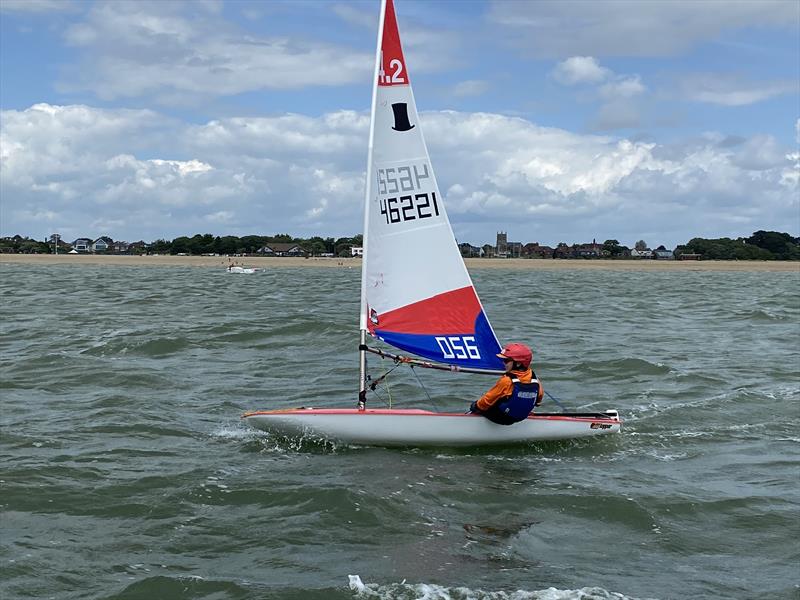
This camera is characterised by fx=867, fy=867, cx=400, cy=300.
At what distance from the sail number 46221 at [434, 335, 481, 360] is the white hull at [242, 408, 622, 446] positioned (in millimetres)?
1033

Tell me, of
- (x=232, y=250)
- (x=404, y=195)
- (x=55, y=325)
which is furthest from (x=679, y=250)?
(x=404, y=195)

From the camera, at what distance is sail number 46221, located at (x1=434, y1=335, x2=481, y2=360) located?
1138 centimetres

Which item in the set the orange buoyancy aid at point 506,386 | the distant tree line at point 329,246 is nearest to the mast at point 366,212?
the orange buoyancy aid at point 506,386

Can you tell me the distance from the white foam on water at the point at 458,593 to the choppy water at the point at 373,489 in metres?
0.02

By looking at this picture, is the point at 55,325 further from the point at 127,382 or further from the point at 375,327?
the point at 375,327

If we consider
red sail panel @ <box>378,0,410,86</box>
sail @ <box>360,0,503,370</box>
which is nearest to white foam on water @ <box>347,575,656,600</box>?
sail @ <box>360,0,503,370</box>

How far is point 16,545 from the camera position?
752 cm

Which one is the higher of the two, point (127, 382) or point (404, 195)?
point (404, 195)

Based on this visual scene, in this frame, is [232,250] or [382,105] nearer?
[382,105]

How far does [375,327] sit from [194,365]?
25.3 ft

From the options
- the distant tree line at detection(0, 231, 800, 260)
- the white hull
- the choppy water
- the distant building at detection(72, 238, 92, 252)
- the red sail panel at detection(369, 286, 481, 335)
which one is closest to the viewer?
the choppy water

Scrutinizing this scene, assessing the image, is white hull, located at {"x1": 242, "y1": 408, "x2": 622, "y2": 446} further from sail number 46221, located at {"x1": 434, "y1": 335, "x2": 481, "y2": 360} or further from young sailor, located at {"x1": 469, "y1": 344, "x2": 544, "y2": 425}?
sail number 46221, located at {"x1": 434, "y1": 335, "x2": 481, "y2": 360}

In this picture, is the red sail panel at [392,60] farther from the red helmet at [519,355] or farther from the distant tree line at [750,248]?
the distant tree line at [750,248]

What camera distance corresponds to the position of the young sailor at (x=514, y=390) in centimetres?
1027
